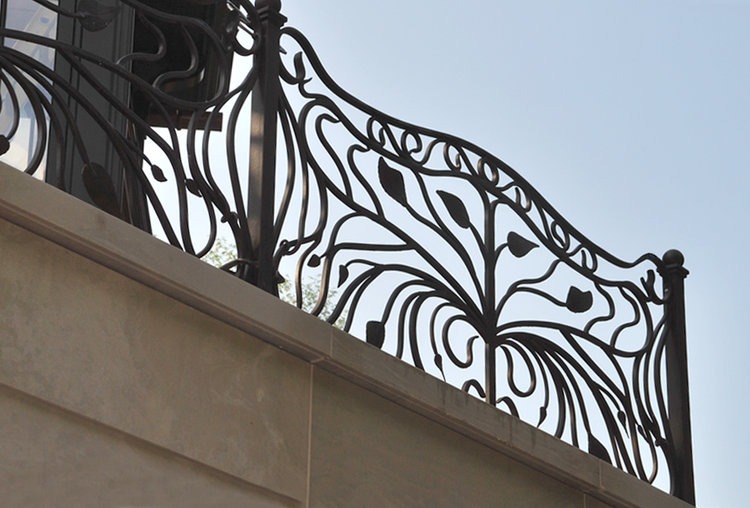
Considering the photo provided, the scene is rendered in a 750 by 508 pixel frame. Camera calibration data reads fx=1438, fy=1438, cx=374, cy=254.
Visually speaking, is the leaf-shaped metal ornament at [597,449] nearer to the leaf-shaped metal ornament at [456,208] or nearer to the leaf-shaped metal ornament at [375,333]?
the leaf-shaped metal ornament at [456,208]

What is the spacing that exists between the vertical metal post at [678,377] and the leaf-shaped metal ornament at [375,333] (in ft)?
6.89

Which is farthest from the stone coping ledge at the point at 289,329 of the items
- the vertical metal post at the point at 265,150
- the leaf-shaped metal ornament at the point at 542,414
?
the vertical metal post at the point at 265,150

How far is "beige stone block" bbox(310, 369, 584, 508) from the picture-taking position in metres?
5.10

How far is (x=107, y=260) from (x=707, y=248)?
13029 millimetres

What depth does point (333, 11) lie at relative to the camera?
21.0 meters

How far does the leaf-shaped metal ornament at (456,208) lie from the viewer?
6.23 meters

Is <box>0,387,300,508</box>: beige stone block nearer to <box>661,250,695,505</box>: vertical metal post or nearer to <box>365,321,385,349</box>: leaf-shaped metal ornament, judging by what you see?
<box>365,321,385,349</box>: leaf-shaped metal ornament

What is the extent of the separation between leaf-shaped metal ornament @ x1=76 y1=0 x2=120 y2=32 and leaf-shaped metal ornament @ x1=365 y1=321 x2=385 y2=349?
5.08ft

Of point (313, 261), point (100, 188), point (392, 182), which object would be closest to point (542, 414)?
point (392, 182)

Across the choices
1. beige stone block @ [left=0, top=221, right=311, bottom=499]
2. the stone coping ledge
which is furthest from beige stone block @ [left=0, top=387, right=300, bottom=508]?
the stone coping ledge

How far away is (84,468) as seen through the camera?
13.8 feet

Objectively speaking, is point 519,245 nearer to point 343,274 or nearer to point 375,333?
point 375,333

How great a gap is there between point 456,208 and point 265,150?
118 centimetres

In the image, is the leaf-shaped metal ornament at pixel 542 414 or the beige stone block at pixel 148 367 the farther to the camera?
the leaf-shaped metal ornament at pixel 542 414
